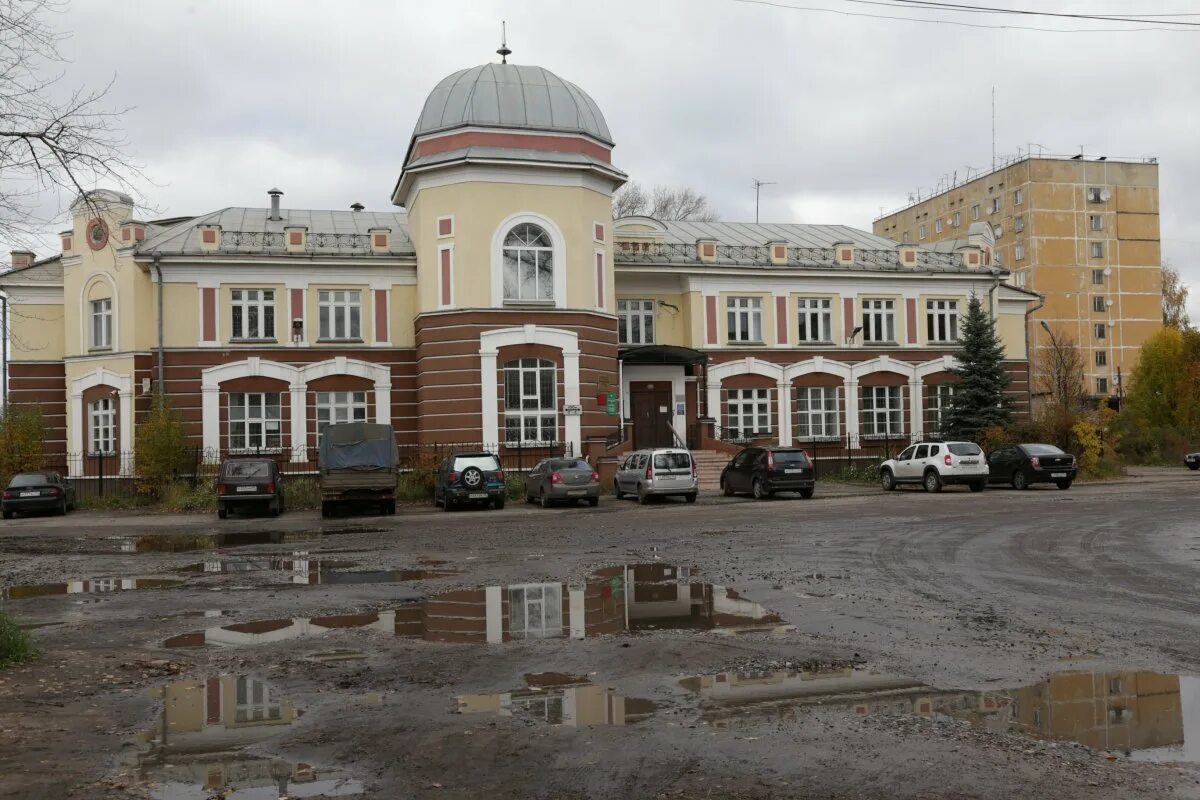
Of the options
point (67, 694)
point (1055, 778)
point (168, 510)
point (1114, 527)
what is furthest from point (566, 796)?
point (168, 510)

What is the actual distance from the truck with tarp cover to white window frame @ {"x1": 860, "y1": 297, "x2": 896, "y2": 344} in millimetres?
23611

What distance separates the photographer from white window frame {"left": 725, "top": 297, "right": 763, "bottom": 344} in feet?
141

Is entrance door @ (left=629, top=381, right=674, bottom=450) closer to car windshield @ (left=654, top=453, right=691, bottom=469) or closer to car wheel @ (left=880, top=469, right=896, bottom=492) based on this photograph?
car wheel @ (left=880, top=469, right=896, bottom=492)

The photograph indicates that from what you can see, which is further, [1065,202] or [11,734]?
[1065,202]

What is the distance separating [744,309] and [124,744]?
38.4 metres

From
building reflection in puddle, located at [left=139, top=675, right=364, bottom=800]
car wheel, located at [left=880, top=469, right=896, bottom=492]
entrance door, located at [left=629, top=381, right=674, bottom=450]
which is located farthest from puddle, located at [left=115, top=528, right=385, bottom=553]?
entrance door, located at [left=629, top=381, right=674, bottom=450]

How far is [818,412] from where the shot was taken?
43656 mm

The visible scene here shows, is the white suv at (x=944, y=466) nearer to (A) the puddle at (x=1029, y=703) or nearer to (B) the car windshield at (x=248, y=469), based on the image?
(B) the car windshield at (x=248, y=469)

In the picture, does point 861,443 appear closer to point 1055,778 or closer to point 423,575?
point 423,575

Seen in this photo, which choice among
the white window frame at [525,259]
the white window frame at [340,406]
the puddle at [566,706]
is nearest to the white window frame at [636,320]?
the white window frame at [525,259]

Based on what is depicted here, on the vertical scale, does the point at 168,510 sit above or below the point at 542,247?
below

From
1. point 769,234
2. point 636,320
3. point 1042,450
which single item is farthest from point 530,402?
point 769,234

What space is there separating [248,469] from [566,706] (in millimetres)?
23704

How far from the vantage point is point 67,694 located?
7.71m
